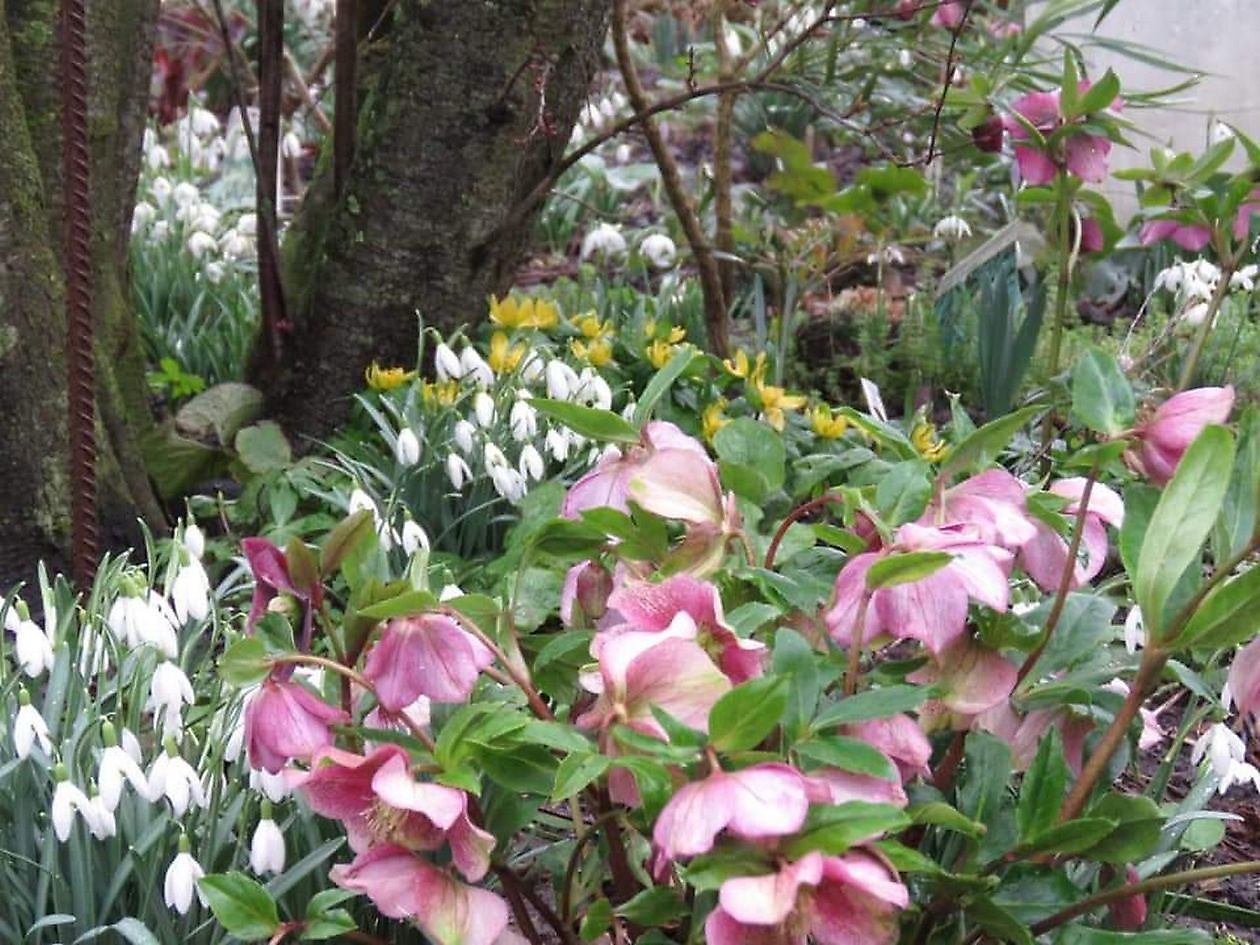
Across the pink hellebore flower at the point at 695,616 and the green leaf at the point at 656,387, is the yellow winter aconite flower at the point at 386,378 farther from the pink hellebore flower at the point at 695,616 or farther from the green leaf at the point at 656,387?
the pink hellebore flower at the point at 695,616

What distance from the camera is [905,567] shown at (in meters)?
0.90

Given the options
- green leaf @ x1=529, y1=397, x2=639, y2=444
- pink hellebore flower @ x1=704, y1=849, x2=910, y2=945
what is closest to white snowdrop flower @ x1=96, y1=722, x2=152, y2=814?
green leaf @ x1=529, y1=397, x2=639, y2=444

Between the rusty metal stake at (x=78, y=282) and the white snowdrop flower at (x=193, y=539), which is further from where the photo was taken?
the rusty metal stake at (x=78, y=282)

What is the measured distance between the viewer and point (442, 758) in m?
0.95

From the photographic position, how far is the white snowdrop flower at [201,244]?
348 centimetres

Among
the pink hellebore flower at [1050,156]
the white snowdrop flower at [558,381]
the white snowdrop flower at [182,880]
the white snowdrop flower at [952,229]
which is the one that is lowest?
the white snowdrop flower at [182,880]

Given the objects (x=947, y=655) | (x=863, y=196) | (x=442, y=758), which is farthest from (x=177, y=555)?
(x=863, y=196)

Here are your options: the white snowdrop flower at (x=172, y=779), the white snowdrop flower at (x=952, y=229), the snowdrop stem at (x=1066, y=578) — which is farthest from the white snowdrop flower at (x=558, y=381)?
the white snowdrop flower at (x=952, y=229)

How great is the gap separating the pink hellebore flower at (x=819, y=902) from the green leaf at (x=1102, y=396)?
36cm

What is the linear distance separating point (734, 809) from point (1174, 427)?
0.46 m

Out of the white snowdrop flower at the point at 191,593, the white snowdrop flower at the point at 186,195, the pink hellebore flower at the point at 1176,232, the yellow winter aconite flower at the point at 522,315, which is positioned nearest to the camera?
the white snowdrop flower at the point at 191,593

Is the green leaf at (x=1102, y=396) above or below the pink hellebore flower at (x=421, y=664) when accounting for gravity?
above

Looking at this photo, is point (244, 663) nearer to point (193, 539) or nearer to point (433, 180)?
point (193, 539)

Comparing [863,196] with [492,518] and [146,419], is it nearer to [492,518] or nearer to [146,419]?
[492,518]
